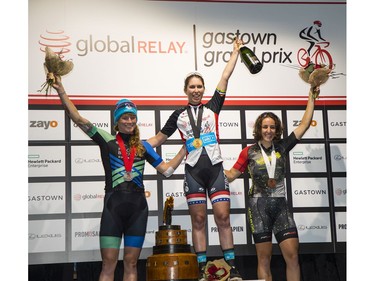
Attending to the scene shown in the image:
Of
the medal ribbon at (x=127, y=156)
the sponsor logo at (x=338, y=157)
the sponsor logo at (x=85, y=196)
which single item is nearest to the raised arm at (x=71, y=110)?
the medal ribbon at (x=127, y=156)

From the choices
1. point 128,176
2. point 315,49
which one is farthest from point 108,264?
point 315,49

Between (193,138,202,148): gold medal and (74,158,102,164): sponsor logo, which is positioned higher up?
(193,138,202,148): gold medal

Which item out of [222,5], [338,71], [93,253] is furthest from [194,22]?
[93,253]

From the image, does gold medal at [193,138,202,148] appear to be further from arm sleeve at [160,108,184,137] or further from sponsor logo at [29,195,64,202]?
sponsor logo at [29,195,64,202]

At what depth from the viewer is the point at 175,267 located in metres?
4.54

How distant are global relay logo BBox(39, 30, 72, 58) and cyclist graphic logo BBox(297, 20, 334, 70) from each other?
2.31 m

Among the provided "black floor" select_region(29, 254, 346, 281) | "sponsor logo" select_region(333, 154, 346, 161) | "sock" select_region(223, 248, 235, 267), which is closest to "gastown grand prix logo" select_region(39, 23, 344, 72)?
"sponsor logo" select_region(333, 154, 346, 161)

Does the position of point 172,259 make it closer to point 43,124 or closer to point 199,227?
point 199,227

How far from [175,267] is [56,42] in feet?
8.29

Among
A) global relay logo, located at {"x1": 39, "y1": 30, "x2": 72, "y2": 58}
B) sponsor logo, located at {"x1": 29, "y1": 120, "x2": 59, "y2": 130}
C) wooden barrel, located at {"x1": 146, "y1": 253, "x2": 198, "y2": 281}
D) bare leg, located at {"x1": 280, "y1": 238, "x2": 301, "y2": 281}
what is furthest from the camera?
global relay logo, located at {"x1": 39, "y1": 30, "x2": 72, "y2": 58}

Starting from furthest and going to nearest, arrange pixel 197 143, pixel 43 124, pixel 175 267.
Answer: pixel 43 124 < pixel 197 143 < pixel 175 267

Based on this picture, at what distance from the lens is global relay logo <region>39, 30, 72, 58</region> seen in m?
5.74

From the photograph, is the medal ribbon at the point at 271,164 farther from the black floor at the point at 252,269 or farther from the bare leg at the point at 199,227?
the black floor at the point at 252,269

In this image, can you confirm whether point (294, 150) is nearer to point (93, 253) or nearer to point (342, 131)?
point (342, 131)
